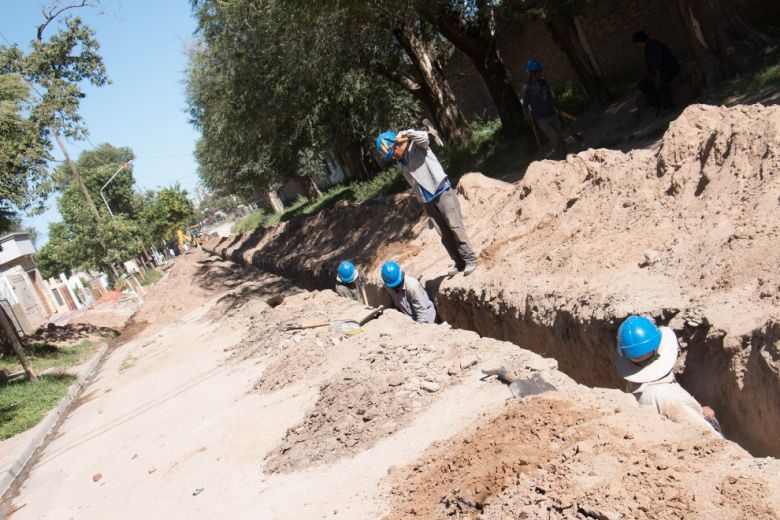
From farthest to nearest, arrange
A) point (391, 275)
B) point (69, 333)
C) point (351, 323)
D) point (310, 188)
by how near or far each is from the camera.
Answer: point (310, 188) < point (69, 333) < point (351, 323) < point (391, 275)

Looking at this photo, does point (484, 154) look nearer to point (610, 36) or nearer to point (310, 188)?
point (610, 36)

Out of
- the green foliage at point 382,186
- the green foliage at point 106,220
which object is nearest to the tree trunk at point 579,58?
the green foliage at point 382,186

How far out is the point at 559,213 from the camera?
25.5ft

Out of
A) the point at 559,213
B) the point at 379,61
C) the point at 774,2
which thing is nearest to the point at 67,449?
the point at 559,213

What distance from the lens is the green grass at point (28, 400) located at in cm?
1153

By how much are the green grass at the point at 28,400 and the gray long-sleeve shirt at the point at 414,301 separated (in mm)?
7314

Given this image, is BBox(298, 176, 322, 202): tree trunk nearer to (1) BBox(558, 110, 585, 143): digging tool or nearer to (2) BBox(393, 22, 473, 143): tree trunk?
(2) BBox(393, 22, 473, 143): tree trunk

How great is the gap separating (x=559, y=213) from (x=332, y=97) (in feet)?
42.1

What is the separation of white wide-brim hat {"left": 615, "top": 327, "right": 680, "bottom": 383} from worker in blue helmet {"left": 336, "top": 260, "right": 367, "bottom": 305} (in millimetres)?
6696

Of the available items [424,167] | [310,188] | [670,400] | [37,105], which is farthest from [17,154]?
[310,188]

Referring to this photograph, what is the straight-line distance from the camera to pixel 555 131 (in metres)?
11.6

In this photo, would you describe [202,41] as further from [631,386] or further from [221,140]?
[631,386]

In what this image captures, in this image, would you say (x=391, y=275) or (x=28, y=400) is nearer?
(x=391, y=275)

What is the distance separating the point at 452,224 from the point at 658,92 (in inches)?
265
